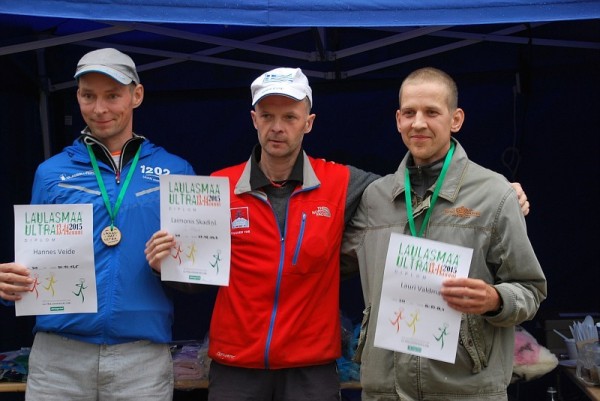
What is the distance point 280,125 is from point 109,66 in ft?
2.29

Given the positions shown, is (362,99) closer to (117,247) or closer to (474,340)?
(117,247)

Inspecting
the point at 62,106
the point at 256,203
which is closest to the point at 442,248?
the point at 256,203

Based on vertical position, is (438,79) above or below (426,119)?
above

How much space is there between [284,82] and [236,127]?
1.82m

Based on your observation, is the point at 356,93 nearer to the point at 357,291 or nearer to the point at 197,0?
the point at 357,291

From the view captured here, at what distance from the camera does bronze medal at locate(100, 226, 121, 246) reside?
9.90ft

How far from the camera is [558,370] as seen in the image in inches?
180

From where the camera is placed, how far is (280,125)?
3143 millimetres

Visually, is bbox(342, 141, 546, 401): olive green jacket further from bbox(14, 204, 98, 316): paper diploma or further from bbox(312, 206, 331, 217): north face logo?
bbox(14, 204, 98, 316): paper diploma

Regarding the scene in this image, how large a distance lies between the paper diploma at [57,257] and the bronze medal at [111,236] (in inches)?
2.9

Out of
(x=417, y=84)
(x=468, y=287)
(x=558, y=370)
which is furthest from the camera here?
(x=558, y=370)

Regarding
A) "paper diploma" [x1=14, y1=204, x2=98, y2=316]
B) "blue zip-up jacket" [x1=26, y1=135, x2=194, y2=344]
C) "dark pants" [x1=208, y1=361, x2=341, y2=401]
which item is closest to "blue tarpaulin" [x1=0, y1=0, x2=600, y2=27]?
"blue zip-up jacket" [x1=26, y1=135, x2=194, y2=344]

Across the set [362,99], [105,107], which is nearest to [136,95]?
[105,107]

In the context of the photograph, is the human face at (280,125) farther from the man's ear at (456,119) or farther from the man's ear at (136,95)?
the man's ear at (456,119)
